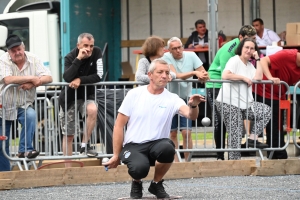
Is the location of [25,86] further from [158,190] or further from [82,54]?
[158,190]

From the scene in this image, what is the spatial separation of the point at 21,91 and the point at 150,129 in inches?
95.0

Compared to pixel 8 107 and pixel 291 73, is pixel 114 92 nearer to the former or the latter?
pixel 8 107

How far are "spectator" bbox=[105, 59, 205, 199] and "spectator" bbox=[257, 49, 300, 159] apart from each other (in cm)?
307

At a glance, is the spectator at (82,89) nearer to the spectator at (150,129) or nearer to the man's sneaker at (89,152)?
the man's sneaker at (89,152)

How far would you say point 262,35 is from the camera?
670 inches

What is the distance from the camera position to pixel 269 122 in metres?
12.4

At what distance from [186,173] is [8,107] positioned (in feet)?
7.14

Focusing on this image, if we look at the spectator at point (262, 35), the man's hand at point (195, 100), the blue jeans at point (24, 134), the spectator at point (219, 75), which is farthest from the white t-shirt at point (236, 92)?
the spectator at point (262, 35)

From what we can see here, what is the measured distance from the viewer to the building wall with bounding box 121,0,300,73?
18.2 m

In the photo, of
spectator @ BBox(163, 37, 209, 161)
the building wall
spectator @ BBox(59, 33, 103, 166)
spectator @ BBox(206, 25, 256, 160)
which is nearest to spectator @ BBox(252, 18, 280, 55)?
the building wall

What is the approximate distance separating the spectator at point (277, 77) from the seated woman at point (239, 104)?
20cm

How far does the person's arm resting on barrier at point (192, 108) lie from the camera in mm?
8680

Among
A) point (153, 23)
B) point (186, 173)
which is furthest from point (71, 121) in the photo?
point (153, 23)

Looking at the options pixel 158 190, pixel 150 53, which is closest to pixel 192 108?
pixel 158 190
